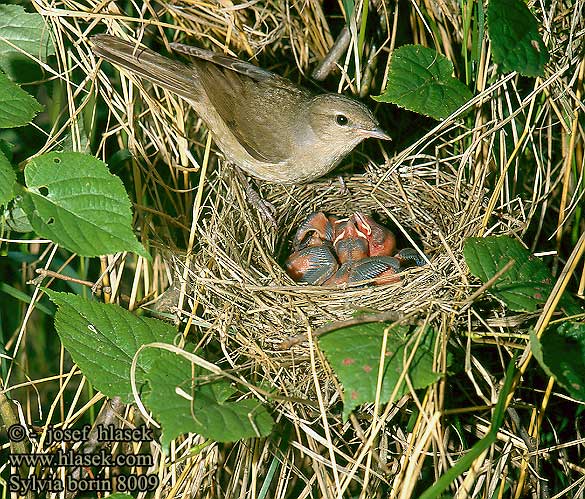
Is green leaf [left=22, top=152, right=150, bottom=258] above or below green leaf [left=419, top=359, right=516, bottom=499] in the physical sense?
above

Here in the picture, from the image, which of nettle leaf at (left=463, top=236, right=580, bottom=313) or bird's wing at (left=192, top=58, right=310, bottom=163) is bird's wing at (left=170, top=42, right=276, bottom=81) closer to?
bird's wing at (left=192, top=58, right=310, bottom=163)

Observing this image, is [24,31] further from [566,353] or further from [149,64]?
[566,353]

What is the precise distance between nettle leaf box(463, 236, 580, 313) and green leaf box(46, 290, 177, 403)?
3.45 ft

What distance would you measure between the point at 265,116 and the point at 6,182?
4.77 ft

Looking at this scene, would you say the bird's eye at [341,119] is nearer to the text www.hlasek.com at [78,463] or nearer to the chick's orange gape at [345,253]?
the chick's orange gape at [345,253]

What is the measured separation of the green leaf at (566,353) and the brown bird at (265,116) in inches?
44.1

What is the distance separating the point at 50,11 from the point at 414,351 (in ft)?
6.06

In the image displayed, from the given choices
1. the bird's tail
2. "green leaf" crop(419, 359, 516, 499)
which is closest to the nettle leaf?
"green leaf" crop(419, 359, 516, 499)

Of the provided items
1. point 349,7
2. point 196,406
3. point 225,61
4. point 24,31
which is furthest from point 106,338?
point 349,7

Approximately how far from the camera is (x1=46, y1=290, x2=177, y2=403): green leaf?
2.25 meters

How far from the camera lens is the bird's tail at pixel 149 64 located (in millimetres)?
2777

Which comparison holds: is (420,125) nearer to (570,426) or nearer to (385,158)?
(385,158)

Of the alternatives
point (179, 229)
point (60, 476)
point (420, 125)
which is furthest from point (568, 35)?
point (60, 476)

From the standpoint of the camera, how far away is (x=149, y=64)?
114 inches
